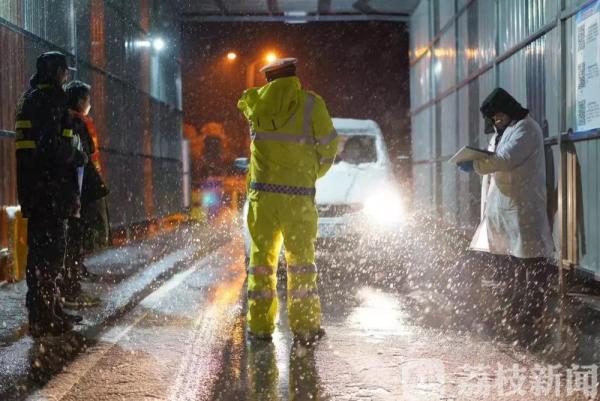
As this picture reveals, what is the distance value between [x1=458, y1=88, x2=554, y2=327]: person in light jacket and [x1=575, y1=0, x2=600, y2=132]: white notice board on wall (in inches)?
20.7

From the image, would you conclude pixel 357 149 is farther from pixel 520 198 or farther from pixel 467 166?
pixel 520 198

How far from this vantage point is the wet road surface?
13.3 ft

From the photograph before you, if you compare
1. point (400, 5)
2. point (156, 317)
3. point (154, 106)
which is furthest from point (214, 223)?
point (156, 317)

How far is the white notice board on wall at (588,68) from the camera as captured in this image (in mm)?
6371

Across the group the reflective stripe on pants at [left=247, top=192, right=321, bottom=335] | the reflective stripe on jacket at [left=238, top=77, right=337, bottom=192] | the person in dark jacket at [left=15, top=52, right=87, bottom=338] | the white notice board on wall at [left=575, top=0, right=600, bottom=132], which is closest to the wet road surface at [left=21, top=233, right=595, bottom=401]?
the reflective stripe on pants at [left=247, top=192, right=321, bottom=335]

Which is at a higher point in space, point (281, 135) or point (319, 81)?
point (319, 81)

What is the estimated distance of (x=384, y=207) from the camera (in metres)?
9.24

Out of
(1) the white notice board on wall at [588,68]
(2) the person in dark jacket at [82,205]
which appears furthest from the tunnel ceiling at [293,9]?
(1) the white notice board on wall at [588,68]

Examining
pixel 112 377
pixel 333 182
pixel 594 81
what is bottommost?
pixel 112 377

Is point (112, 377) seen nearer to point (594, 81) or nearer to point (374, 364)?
point (374, 364)

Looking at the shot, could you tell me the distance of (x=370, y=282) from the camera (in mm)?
8086

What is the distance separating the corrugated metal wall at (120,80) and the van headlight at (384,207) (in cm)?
432

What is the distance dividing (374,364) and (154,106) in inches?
532

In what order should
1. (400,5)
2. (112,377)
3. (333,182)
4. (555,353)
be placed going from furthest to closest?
(400,5) → (333,182) → (555,353) → (112,377)
